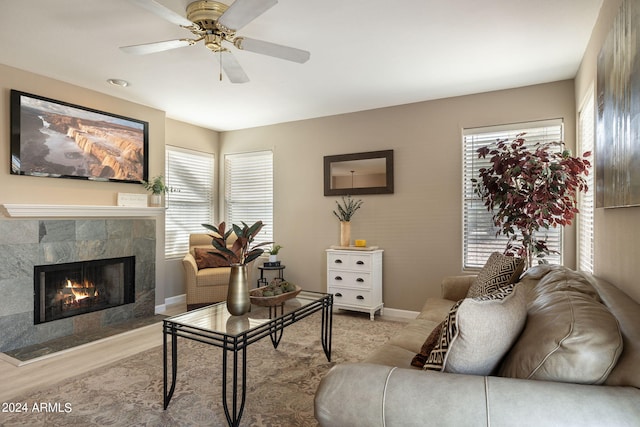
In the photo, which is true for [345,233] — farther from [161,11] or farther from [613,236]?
[161,11]

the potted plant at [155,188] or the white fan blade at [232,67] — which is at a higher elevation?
the white fan blade at [232,67]

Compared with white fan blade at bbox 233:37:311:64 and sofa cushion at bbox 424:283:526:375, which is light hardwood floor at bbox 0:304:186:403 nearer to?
white fan blade at bbox 233:37:311:64

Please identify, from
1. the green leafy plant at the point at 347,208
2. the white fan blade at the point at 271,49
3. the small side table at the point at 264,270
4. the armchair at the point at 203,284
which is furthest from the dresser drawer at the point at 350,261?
the white fan blade at the point at 271,49

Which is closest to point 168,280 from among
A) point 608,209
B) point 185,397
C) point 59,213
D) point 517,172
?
point 59,213

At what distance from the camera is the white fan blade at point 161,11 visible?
6.25ft

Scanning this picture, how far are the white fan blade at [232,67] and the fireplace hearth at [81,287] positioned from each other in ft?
8.65

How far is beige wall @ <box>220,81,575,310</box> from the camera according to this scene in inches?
153

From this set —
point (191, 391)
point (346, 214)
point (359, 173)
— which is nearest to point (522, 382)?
point (191, 391)

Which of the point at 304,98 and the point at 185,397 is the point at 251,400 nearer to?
the point at 185,397

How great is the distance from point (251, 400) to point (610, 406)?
6.51ft

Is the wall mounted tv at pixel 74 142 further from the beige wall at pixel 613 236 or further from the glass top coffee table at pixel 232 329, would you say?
the beige wall at pixel 613 236

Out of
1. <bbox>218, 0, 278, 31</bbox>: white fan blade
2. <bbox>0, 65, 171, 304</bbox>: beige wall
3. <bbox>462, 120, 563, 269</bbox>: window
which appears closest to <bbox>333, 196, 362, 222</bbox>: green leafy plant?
<bbox>462, 120, 563, 269</bbox>: window

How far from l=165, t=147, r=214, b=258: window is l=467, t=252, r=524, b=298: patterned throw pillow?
160 inches

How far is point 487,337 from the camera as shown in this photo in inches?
47.5
